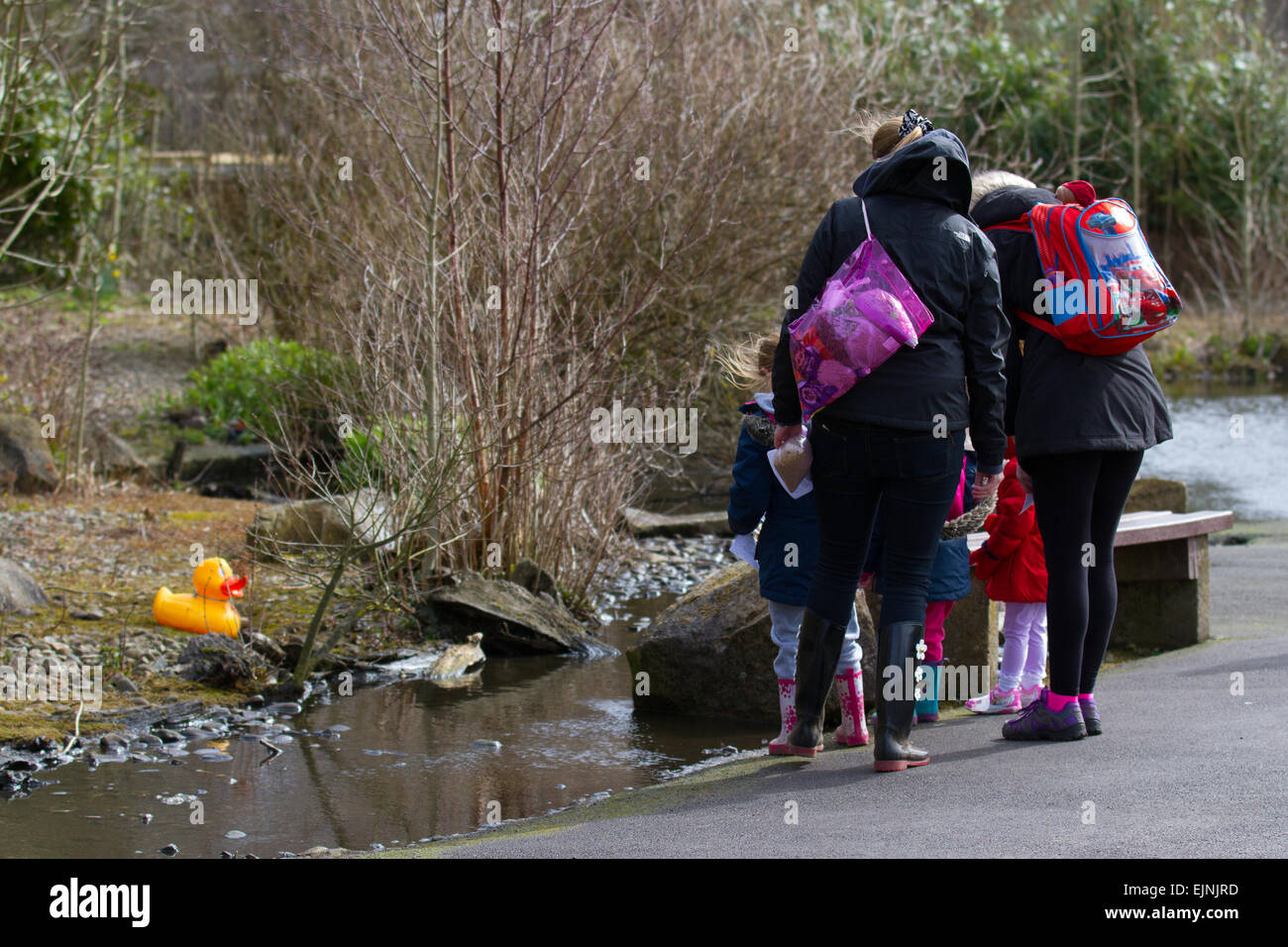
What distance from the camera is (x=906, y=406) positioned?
4531 mm

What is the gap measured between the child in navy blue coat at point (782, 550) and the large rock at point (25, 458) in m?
7.77


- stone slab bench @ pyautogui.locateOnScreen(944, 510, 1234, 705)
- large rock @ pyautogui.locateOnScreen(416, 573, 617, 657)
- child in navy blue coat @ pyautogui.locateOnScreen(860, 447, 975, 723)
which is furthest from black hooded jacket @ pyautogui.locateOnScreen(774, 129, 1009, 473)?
large rock @ pyautogui.locateOnScreen(416, 573, 617, 657)

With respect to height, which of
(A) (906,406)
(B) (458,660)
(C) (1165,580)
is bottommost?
(B) (458,660)

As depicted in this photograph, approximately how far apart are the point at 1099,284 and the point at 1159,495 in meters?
4.36

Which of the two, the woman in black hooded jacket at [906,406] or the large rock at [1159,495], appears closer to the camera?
the woman in black hooded jacket at [906,406]

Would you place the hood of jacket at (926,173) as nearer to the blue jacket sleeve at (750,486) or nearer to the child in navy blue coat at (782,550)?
the child in navy blue coat at (782,550)

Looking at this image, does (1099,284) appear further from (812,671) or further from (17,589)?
(17,589)

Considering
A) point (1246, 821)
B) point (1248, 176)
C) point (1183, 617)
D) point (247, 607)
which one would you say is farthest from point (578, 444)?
point (1248, 176)

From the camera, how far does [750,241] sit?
13203 mm

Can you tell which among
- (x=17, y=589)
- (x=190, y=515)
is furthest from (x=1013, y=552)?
(x=190, y=515)

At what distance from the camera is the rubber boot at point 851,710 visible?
5.35 meters

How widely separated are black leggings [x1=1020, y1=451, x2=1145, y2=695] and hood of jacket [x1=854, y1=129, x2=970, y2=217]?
0.95 m

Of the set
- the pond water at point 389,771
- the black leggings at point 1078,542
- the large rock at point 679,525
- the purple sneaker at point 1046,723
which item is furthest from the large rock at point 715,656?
the large rock at point 679,525

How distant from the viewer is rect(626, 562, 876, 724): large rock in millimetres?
6648
